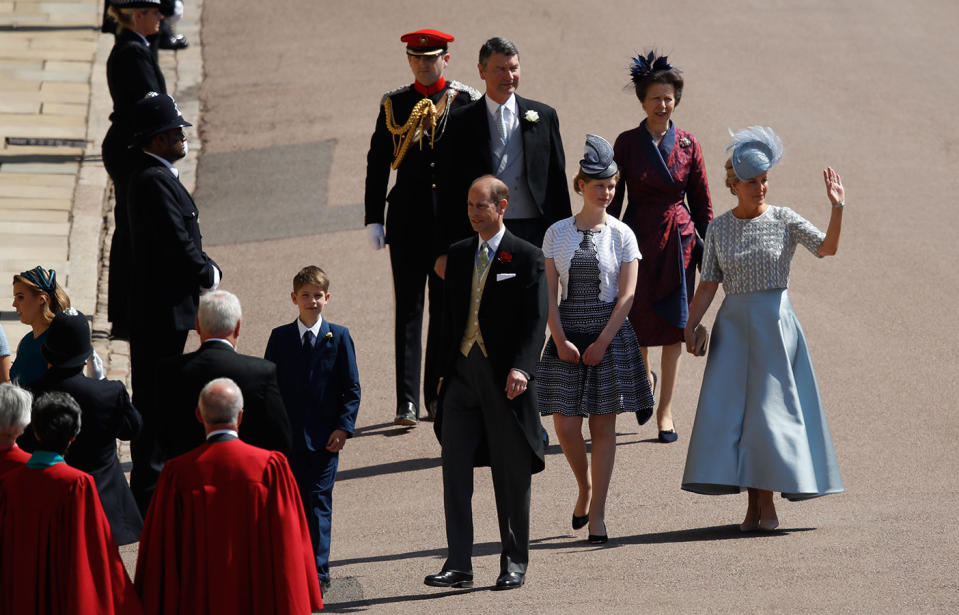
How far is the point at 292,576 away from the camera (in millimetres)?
5230

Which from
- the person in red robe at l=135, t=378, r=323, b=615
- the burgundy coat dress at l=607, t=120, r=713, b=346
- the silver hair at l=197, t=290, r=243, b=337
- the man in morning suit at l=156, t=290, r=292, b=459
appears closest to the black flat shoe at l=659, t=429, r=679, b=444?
the burgundy coat dress at l=607, t=120, r=713, b=346

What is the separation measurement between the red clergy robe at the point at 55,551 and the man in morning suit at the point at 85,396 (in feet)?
3.02

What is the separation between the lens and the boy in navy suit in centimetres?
649

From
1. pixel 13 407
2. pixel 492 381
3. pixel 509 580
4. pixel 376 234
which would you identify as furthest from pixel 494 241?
pixel 376 234

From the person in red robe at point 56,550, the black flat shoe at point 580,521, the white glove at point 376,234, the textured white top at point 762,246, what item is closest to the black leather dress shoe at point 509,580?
the black flat shoe at point 580,521

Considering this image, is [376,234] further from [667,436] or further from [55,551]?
[55,551]

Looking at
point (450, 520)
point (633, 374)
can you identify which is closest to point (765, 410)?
point (633, 374)

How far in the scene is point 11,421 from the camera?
536 cm

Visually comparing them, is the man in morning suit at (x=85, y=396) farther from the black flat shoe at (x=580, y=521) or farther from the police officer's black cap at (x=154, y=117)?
the black flat shoe at (x=580, y=521)

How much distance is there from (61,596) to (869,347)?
6219 millimetres

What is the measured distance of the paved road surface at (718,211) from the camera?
647cm

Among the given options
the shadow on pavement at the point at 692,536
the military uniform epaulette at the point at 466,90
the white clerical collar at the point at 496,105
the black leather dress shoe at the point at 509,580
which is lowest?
the black leather dress shoe at the point at 509,580

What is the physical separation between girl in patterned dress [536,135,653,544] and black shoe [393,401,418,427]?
183cm

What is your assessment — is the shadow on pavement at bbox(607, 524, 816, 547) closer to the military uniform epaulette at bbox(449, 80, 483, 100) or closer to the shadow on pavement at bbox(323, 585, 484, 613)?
the shadow on pavement at bbox(323, 585, 484, 613)
